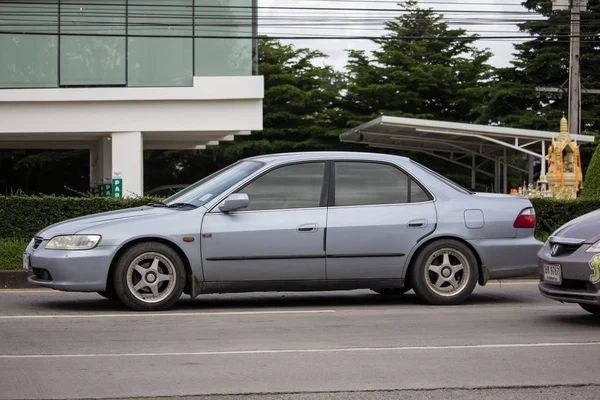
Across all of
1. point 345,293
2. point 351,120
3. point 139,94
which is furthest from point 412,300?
point 351,120

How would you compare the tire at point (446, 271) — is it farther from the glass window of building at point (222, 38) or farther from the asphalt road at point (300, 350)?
the glass window of building at point (222, 38)

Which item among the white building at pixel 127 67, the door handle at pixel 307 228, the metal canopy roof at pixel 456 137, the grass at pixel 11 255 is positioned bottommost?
the grass at pixel 11 255

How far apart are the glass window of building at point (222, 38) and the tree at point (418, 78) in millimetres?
26333

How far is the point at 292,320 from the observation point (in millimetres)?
9000

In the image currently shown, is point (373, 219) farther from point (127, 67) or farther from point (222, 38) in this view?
point (127, 67)

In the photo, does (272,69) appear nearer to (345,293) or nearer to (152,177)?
(152,177)

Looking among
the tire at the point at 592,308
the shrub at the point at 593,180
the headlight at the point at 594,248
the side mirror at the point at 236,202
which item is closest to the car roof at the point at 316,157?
the side mirror at the point at 236,202

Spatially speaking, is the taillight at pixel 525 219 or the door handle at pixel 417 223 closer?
the door handle at pixel 417 223

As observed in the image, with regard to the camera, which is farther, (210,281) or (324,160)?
(324,160)

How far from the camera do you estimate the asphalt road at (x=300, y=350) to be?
6023 millimetres

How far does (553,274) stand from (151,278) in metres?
3.74

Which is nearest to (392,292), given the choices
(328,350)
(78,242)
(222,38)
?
(78,242)

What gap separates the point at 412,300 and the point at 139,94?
16189mm

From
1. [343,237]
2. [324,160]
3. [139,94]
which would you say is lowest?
[343,237]
